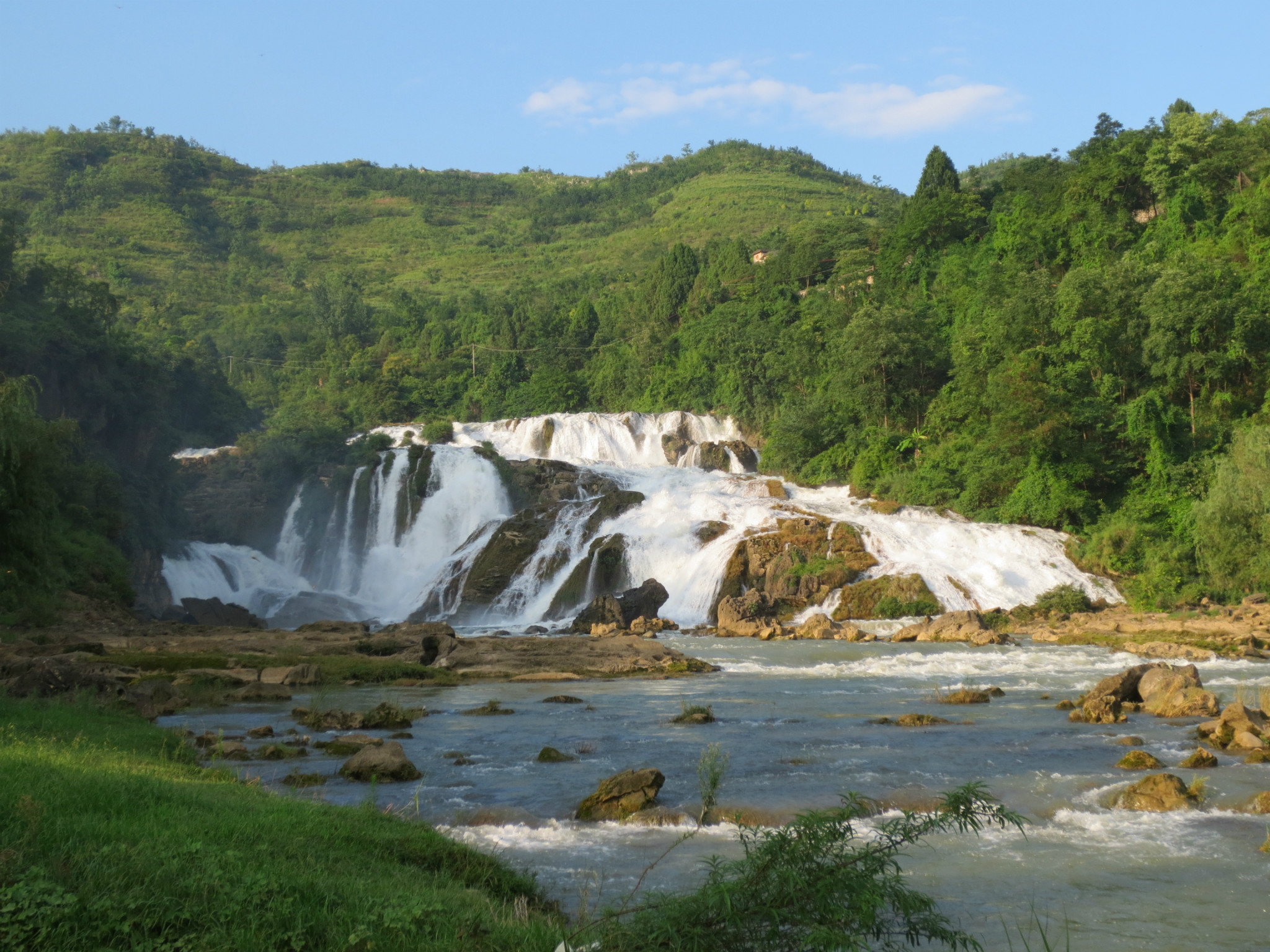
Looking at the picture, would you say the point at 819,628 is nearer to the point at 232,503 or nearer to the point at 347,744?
the point at 347,744

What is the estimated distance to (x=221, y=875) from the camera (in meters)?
5.23

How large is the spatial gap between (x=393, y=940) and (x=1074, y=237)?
188 feet

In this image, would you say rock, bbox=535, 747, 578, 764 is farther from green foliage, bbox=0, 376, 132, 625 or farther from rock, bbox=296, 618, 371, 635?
rock, bbox=296, 618, 371, 635

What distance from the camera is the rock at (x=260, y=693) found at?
752 inches

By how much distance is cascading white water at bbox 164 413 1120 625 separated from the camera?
36.3m

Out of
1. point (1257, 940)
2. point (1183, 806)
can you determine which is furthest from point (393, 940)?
point (1183, 806)

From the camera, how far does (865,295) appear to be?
6203 cm

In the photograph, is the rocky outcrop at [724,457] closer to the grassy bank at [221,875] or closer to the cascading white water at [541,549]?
the cascading white water at [541,549]

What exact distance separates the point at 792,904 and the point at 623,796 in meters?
6.34

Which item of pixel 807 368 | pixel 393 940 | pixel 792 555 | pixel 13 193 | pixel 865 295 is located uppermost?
pixel 13 193

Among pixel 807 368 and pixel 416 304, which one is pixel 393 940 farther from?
pixel 416 304

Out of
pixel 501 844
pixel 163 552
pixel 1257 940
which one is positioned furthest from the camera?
pixel 163 552

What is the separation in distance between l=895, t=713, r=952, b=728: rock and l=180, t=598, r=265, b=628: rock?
26620 mm

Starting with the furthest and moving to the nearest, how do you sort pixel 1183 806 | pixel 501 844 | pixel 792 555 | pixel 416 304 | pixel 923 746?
pixel 416 304 → pixel 792 555 → pixel 923 746 → pixel 1183 806 → pixel 501 844
